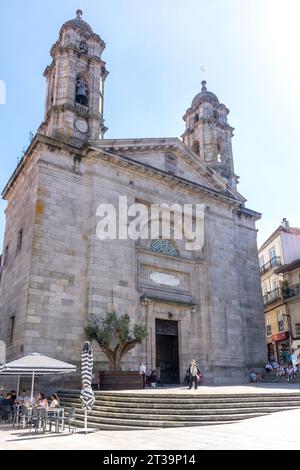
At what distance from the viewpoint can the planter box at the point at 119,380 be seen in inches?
598

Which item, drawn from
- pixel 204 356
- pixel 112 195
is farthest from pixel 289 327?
pixel 112 195

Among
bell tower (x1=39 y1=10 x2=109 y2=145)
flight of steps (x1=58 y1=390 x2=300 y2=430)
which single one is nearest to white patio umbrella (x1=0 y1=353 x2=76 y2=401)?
flight of steps (x1=58 y1=390 x2=300 y2=430)

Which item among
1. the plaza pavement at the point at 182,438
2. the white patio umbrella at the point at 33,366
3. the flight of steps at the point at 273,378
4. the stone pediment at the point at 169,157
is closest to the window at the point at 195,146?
the stone pediment at the point at 169,157

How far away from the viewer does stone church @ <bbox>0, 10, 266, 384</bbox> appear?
1744cm

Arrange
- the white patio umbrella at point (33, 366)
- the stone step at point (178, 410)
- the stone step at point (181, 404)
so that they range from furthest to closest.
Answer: the stone step at point (181, 404) < the white patio umbrella at point (33, 366) < the stone step at point (178, 410)

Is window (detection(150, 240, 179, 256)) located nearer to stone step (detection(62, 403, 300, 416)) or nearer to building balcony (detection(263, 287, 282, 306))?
stone step (detection(62, 403, 300, 416))

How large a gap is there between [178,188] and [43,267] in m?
9.84

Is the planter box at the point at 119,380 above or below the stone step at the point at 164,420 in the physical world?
above

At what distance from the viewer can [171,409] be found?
1143 centimetres

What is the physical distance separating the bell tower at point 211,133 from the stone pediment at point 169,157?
9.38 ft

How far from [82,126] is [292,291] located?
20.8 metres

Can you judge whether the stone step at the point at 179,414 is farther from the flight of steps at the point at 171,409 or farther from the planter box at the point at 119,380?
the planter box at the point at 119,380

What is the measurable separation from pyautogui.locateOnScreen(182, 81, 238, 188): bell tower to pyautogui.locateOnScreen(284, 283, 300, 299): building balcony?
9679 millimetres

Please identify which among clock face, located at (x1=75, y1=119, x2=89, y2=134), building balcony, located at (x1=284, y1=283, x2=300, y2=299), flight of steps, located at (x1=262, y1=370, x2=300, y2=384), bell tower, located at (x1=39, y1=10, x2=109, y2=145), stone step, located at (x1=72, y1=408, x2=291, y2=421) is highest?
bell tower, located at (x1=39, y1=10, x2=109, y2=145)
